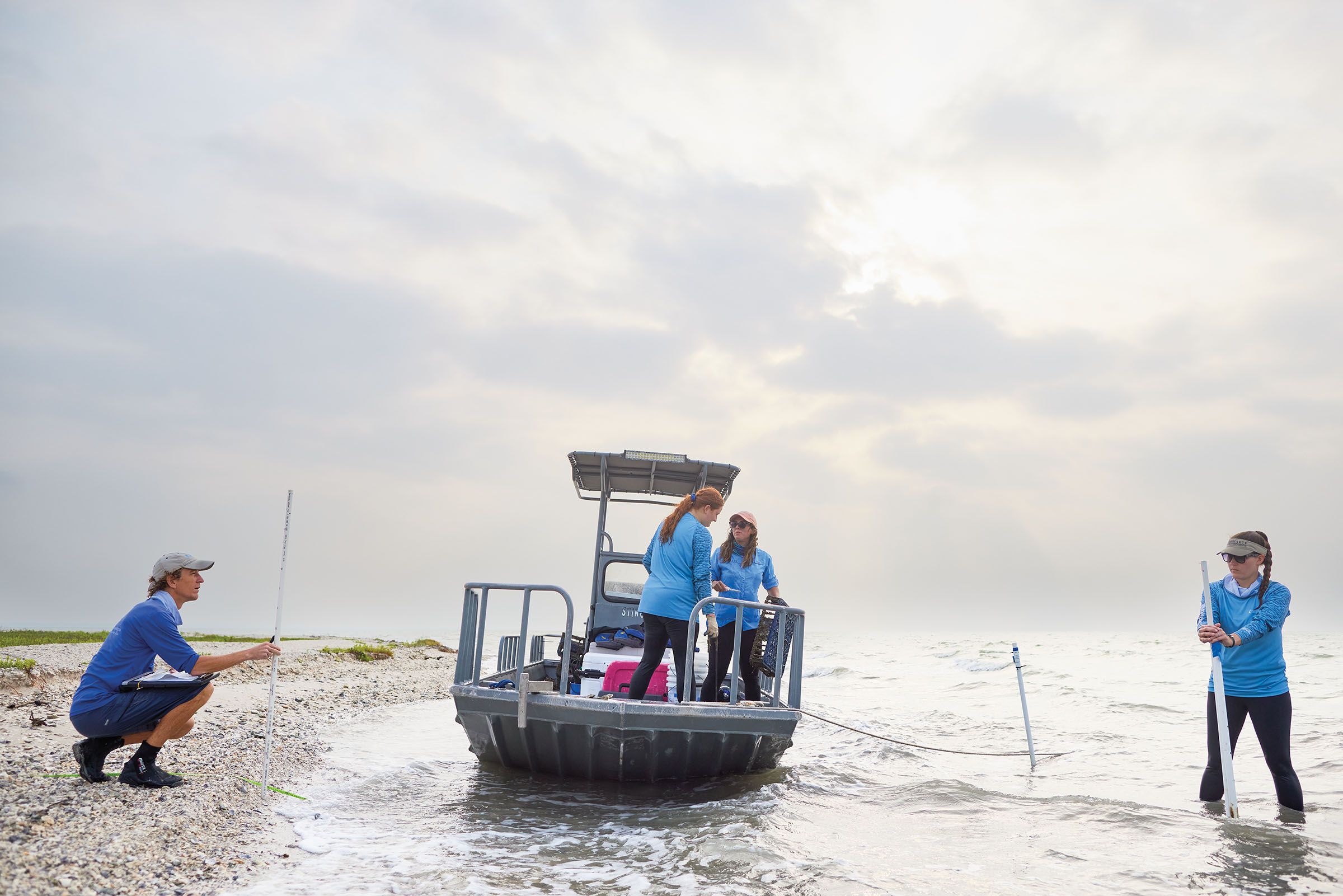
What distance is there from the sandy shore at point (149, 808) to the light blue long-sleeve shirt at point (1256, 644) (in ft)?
18.9

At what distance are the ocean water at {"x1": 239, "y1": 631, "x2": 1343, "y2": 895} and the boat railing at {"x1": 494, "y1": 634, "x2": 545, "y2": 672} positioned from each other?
1.02 metres

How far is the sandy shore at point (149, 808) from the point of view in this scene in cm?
350

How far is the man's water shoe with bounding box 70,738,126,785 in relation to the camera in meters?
4.79

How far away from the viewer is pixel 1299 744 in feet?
32.3

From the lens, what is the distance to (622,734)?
5625 millimetres

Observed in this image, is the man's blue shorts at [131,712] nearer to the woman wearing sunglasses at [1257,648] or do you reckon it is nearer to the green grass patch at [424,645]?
the woman wearing sunglasses at [1257,648]

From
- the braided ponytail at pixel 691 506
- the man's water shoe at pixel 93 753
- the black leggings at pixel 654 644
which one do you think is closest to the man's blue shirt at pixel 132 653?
the man's water shoe at pixel 93 753

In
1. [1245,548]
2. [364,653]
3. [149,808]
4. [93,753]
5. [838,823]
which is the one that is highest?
[1245,548]

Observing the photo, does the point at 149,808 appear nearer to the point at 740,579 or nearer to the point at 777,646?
the point at 777,646

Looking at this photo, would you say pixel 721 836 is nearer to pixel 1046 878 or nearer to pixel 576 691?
pixel 1046 878

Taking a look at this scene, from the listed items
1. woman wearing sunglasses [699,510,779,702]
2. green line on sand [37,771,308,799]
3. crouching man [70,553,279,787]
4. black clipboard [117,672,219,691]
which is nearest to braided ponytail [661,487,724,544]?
woman wearing sunglasses [699,510,779,702]

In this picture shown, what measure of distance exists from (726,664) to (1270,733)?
377cm

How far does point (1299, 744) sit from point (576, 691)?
902 cm

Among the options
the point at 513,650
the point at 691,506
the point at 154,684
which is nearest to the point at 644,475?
the point at 513,650
